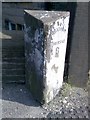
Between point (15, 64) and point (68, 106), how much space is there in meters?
1.35

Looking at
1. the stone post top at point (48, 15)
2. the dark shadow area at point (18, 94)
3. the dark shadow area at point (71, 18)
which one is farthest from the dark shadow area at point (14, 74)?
the stone post top at point (48, 15)

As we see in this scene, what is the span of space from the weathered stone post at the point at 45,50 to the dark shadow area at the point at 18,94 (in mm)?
113

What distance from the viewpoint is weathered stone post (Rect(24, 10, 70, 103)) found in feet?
15.8

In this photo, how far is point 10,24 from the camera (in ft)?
25.2

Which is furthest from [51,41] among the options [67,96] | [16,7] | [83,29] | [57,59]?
[16,7]

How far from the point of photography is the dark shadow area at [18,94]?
5.24 meters

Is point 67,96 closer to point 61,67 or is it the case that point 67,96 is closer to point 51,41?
point 61,67

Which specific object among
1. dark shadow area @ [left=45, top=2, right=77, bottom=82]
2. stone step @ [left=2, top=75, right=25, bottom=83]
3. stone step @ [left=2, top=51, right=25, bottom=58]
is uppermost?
dark shadow area @ [left=45, top=2, right=77, bottom=82]

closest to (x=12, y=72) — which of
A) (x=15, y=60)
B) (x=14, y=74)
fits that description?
(x=14, y=74)

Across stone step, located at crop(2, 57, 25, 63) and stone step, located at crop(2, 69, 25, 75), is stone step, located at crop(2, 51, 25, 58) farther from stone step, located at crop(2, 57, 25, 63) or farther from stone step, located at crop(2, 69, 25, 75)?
stone step, located at crop(2, 69, 25, 75)

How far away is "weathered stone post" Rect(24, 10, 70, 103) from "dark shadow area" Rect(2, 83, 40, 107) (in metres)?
0.11

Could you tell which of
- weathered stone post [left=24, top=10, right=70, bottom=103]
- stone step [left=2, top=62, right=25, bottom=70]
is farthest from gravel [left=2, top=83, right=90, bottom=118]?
stone step [left=2, top=62, right=25, bottom=70]

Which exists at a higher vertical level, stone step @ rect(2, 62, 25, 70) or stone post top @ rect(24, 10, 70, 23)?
stone post top @ rect(24, 10, 70, 23)

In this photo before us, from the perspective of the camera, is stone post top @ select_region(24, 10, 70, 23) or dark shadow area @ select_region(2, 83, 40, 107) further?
dark shadow area @ select_region(2, 83, 40, 107)
